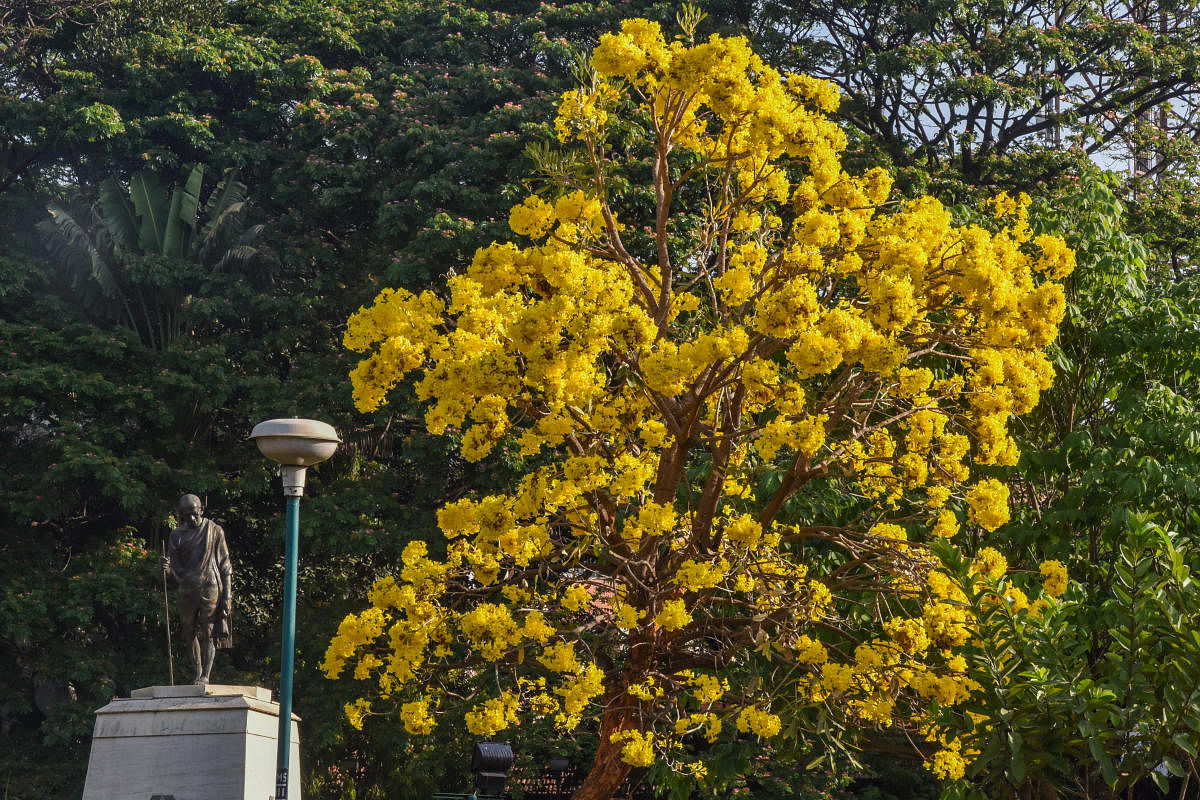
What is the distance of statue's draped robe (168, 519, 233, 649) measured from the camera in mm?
10516

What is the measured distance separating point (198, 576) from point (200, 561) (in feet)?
0.38

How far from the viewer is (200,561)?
414 inches

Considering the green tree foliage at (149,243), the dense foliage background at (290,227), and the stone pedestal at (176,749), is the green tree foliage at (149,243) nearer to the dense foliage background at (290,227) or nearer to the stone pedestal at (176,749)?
the dense foliage background at (290,227)

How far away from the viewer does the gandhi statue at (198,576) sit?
414 inches

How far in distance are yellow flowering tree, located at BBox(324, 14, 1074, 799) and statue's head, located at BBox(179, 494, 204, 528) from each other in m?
2.98

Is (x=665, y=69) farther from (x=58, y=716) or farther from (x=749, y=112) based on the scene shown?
(x=58, y=716)

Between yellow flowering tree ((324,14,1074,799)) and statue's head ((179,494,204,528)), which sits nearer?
yellow flowering tree ((324,14,1074,799))

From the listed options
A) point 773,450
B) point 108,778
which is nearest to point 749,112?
point 773,450

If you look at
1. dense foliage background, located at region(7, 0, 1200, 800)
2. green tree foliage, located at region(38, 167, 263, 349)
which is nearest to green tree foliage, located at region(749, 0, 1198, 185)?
dense foliage background, located at region(7, 0, 1200, 800)

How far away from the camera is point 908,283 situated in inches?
271

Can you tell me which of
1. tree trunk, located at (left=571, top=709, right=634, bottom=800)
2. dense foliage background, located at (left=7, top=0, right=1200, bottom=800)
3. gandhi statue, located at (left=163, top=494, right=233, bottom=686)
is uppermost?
dense foliage background, located at (left=7, top=0, right=1200, bottom=800)

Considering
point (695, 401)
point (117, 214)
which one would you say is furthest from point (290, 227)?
point (695, 401)

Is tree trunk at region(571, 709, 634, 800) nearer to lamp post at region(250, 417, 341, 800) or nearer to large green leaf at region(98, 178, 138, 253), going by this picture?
lamp post at region(250, 417, 341, 800)

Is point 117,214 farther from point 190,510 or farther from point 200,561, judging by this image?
point 200,561
